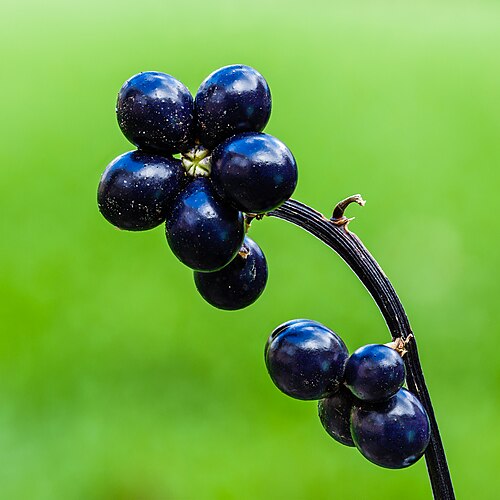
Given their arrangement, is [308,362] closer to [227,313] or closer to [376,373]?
[376,373]

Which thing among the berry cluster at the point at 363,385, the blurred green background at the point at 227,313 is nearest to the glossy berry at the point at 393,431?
the berry cluster at the point at 363,385

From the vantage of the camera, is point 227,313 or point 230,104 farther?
point 227,313

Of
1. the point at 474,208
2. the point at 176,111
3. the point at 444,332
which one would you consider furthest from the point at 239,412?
the point at 176,111

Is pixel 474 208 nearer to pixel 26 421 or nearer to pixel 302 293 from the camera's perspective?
pixel 302 293

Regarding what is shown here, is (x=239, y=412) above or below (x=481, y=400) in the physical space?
below

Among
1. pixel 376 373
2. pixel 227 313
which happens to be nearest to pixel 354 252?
pixel 376 373

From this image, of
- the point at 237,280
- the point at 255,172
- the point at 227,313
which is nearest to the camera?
the point at 255,172
